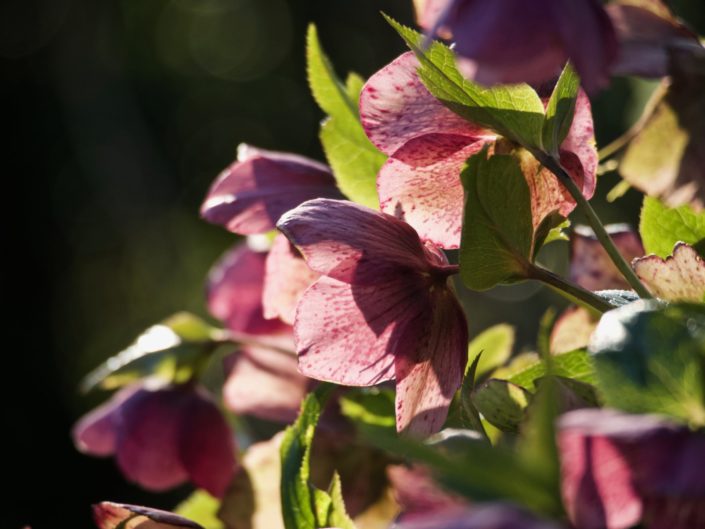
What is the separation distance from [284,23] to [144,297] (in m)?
2.14

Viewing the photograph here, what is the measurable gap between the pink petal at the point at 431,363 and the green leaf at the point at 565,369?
2 cm

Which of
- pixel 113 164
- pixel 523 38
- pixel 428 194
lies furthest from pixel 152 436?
pixel 113 164

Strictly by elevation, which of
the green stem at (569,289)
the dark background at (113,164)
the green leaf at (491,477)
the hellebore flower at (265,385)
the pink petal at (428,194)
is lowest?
the dark background at (113,164)

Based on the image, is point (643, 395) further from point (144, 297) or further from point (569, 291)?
point (144, 297)

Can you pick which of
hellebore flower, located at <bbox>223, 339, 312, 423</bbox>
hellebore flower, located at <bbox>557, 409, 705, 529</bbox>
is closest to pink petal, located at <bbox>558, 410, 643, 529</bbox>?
hellebore flower, located at <bbox>557, 409, 705, 529</bbox>

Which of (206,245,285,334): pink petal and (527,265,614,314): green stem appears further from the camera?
(206,245,285,334): pink petal

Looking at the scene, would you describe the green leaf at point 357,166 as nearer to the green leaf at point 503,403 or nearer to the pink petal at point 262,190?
the pink petal at point 262,190

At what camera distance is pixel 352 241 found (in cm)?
31

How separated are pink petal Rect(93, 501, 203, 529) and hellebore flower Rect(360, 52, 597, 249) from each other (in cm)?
12

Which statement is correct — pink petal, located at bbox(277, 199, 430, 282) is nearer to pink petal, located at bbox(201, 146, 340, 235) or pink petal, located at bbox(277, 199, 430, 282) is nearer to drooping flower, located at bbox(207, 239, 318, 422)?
pink petal, located at bbox(201, 146, 340, 235)

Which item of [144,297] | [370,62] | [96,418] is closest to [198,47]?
[370,62]

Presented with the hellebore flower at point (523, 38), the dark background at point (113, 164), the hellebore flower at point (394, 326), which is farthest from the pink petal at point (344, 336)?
the dark background at point (113, 164)

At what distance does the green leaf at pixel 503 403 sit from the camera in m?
0.29

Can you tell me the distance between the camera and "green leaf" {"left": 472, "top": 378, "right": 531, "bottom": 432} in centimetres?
29
